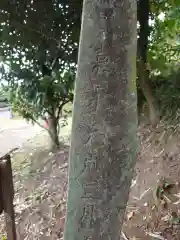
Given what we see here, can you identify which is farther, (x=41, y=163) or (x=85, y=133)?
(x=41, y=163)

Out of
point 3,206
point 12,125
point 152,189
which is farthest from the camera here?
point 12,125

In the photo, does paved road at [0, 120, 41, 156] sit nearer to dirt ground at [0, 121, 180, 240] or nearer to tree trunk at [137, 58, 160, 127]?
dirt ground at [0, 121, 180, 240]

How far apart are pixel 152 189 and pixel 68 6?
147 centimetres

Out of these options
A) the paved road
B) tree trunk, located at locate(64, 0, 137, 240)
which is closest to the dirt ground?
the paved road

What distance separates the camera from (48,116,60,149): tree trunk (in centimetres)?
325

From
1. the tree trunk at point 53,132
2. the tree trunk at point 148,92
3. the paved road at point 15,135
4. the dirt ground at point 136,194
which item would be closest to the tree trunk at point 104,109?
the dirt ground at point 136,194

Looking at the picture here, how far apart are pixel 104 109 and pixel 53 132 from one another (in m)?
2.47

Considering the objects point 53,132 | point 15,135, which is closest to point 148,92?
point 53,132

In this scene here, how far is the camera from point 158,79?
116 inches

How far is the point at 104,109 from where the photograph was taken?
2.80 ft

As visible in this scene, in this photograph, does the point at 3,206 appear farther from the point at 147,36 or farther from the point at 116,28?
the point at 147,36

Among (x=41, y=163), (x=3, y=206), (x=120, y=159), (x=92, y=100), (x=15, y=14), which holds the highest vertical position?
(x=15, y=14)

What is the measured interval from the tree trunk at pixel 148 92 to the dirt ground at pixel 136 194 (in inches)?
4.0

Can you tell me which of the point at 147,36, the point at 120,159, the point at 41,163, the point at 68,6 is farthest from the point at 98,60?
the point at 41,163
